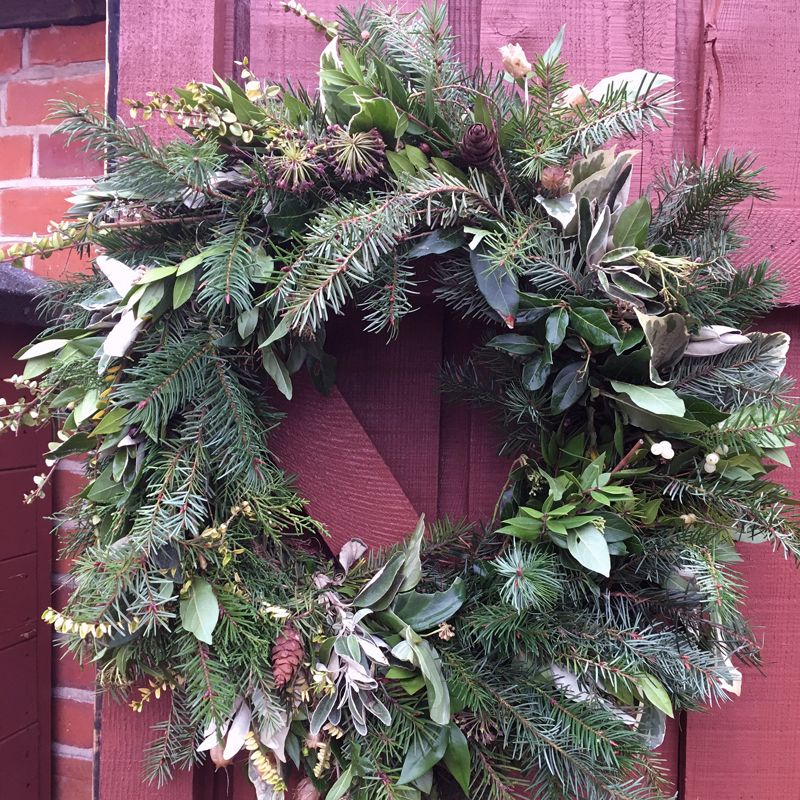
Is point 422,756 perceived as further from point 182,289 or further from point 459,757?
point 182,289

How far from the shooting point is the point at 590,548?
0.52 m

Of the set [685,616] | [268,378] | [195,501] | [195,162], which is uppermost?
[195,162]

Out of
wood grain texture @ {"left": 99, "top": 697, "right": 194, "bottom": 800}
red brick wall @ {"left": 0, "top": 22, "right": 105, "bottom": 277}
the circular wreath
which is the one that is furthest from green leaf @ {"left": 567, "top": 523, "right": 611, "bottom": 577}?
red brick wall @ {"left": 0, "top": 22, "right": 105, "bottom": 277}

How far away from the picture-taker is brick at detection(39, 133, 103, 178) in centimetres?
90

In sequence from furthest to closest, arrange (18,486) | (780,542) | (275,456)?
1. (18,486)
2. (275,456)
3. (780,542)

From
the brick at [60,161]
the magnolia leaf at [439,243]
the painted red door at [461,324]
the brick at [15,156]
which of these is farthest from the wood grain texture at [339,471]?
the brick at [15,156]

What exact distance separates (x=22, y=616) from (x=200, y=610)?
1.65 ft

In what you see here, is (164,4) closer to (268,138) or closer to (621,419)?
(268,138)

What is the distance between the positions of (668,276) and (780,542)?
28 cm

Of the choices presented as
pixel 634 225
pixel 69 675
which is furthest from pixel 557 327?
pixel 69 675

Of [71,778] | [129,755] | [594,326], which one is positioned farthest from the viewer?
[71,778]

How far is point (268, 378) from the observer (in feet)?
2.20

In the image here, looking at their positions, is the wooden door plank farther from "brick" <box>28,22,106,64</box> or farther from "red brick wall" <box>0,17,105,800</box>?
"brick" <box>28,22,106,64</box>

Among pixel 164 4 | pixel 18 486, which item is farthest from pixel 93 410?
pixel 164 4
